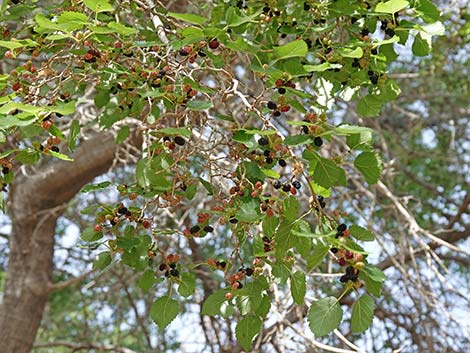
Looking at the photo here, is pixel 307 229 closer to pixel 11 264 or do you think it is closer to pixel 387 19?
pixel 387 19

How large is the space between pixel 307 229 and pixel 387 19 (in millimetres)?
552

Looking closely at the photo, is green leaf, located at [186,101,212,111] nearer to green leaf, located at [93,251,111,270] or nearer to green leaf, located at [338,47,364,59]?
green leaf, located at [338,47,364,59]

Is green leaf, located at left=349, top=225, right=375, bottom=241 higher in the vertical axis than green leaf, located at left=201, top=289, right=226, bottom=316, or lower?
higher

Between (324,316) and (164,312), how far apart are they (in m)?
0.38

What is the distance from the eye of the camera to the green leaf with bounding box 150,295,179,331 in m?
1.43

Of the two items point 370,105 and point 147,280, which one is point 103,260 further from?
point 370,105

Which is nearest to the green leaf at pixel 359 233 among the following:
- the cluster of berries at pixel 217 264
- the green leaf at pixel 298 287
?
the green leaf at pixel 298 287

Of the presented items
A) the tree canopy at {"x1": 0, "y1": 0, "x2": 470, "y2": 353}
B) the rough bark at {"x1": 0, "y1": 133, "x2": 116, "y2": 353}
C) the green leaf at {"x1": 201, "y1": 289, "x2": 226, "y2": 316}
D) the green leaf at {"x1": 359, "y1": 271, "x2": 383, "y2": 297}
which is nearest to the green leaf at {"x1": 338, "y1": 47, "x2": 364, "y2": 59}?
the tree canopy at {"x1": 0, "y1": 0, "x2": 470, "y2": 353}

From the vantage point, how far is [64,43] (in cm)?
139

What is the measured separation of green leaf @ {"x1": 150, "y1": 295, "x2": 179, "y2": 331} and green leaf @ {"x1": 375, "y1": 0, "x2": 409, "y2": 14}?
0.69m

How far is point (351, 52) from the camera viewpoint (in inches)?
49.9

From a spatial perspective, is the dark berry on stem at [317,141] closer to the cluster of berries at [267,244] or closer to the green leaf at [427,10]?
the cluster of berries at [267,244]

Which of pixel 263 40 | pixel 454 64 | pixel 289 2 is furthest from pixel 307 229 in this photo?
pixel 454 64

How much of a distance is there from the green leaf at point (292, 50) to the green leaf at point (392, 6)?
233 mm
